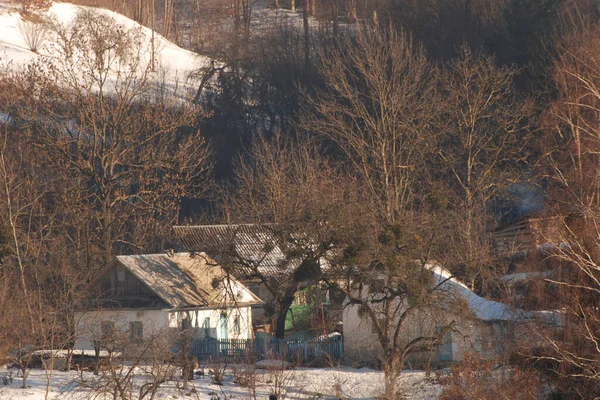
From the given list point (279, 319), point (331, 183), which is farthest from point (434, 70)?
point (279, 319)

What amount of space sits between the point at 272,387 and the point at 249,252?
33.2 feet

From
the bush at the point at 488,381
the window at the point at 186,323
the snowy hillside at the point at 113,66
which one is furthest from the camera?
the snowy hillside at the point at 113,66

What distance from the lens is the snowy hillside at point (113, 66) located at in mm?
68688

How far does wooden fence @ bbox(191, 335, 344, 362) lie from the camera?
29500 millimetres

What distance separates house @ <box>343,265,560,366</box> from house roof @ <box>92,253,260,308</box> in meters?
4.94

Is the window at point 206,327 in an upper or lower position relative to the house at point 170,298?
lower

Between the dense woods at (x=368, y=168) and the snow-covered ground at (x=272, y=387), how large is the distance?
2.86 feet

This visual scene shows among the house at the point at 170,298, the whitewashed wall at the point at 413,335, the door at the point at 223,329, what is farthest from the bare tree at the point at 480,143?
the door at the point at 223,329

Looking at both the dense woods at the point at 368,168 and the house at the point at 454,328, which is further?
the dense woods at the point at 368,168

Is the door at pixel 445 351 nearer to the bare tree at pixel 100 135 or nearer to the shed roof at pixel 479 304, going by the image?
the shed roof at pixel 479 304

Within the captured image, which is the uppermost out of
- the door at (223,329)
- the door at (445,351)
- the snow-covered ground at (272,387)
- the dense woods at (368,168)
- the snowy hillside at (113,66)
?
the snowy hillside at (113,66)

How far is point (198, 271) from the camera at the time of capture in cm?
3484

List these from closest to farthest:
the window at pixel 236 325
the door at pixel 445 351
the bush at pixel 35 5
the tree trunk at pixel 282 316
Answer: the door at pixel 445 351 < the tree trunk at pixel 282 316 < the window at pixel 236 325 < the bush at pixel 35 5

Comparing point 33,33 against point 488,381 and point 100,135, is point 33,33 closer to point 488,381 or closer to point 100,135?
point 100,135
